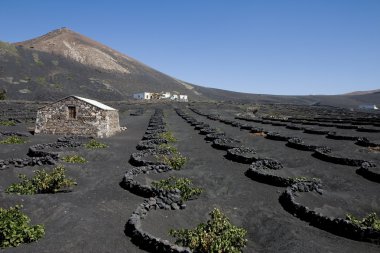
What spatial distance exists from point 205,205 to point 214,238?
5.85 meters

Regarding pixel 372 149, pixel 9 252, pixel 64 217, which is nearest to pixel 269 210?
pixel 64 217

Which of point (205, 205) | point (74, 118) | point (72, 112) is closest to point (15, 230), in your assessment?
point (205, 205)

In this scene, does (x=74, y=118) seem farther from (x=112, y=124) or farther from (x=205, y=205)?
(x=205, y=205)

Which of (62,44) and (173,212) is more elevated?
(62,44)

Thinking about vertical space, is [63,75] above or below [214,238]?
above

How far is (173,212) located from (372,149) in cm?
2637

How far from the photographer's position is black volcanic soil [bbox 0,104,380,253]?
1502cm

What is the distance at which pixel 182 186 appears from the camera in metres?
21.9

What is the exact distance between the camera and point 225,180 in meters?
25.3

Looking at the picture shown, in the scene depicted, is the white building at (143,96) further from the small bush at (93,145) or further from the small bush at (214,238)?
the small bush at (214,238)

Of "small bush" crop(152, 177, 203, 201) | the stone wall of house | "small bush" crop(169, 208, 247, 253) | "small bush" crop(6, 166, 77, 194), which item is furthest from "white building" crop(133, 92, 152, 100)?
"small bush" crop(169, 208, 247, 253)

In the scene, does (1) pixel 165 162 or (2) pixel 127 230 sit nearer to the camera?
(2) pixel 127 230

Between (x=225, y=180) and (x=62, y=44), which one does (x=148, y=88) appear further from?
(x=225, y=180)

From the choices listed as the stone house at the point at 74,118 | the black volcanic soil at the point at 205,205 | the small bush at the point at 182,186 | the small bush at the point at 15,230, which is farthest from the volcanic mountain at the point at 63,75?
the small bush at the point at 15,230
